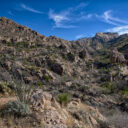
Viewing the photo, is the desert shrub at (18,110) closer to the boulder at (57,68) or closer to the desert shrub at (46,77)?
the desert shrub at (46,77)

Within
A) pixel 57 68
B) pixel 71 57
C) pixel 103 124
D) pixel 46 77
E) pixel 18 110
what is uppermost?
pixel 71 57

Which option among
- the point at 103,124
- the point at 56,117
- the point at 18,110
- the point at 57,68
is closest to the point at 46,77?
the point at 57,68

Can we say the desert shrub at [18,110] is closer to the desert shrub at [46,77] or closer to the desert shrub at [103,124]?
the desert shrub at [103,124]

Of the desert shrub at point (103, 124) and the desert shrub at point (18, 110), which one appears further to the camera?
the desert shrub at point (103, 124)

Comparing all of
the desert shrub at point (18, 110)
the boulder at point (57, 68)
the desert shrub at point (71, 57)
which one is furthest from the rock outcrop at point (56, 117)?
the desert shrub at point (71, 57)

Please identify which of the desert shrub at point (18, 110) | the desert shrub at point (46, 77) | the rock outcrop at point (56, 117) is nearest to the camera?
the desert shrub at point (18, 110)

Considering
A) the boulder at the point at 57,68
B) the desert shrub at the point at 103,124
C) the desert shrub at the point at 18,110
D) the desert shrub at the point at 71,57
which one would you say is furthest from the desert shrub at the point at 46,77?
the desert shrub at the point at 18,110

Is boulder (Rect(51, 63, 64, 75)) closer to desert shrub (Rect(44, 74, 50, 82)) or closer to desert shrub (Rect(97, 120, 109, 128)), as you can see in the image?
desert shrub (Rect(44, 74, 50, 82))

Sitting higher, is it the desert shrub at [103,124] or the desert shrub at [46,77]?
the desert shrub at [46,77]

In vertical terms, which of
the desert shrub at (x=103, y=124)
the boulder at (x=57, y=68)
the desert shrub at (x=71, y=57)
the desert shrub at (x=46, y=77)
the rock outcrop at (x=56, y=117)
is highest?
the desert shrub at (x=71, y=57)

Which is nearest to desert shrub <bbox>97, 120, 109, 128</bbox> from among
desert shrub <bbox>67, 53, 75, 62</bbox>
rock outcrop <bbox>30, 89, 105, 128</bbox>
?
rock outcrop <bbox>30, 89, 105, 128</bbox>

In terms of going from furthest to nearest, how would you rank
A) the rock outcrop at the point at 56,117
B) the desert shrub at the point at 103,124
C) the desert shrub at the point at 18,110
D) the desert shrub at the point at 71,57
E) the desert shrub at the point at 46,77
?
the desert shrub at the point at 71,57, the desert shrub at the point at 46,77, the desert shrub at the point at 103,124, the rock outcrop at the point at 56,117, the desert shrub at the point at 18,110

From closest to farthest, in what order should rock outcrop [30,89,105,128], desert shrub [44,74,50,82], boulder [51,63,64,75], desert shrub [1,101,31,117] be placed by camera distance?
1. desert shrub [1,101,31,117]
2. rock outcrop [30,89,105,128]
3. desert shrub [44,74,50,82]
4. boulder [51,63,64,75]

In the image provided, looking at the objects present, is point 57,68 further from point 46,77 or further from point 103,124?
point 103,124
